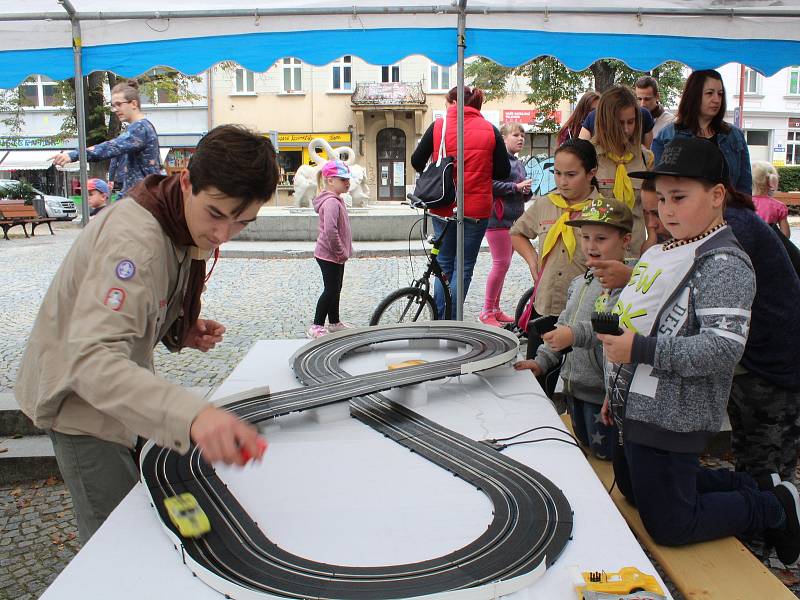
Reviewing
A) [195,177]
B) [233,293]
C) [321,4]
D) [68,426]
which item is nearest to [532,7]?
[321,4]

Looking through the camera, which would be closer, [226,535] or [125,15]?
[226,535]

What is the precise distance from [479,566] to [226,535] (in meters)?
0.58

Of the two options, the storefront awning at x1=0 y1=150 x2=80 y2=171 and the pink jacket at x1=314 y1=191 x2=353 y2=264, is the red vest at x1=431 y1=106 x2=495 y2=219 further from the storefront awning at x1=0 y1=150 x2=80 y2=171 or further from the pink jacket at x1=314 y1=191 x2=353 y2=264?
the storefront awning at x1=0 y1=150 x2=80 y2=171

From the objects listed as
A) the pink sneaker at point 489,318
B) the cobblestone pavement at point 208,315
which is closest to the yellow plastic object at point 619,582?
the cobblestone pavement at point 208,315

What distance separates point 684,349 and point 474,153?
3680 mm

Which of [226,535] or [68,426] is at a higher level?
[68,426]

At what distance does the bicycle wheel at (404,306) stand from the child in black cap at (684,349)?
328cm

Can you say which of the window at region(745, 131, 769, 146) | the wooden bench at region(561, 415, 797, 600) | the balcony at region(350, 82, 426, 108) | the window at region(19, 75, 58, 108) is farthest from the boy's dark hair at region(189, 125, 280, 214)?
A: the window at region(19, 75, 58, 108)

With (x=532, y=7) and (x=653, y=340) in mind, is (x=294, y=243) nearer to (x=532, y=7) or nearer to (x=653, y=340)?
(x=532, y=7)

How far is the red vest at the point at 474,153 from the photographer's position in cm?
557

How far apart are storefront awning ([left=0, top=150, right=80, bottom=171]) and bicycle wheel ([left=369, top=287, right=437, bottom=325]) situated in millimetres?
31827

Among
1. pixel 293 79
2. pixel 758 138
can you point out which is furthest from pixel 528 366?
pixel 758 138

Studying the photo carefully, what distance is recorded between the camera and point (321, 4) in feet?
16.3

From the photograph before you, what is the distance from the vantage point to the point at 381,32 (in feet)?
16.8
